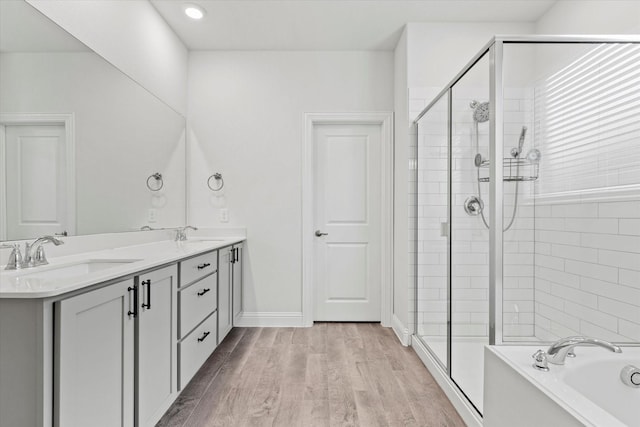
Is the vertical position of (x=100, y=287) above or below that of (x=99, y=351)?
above

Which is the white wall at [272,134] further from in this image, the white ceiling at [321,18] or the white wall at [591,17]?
the white wall at [591,17]

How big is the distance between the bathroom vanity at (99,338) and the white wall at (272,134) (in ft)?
4.20

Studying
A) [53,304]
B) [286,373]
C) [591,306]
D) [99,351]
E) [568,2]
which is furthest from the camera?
[568,2]

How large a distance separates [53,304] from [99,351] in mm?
282

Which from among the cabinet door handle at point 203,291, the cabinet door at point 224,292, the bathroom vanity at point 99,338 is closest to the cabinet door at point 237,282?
the cabinet door at point 224,292

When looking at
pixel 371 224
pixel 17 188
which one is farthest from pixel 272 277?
pixel 17 188

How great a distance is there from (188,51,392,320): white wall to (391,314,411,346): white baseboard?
0.90 m

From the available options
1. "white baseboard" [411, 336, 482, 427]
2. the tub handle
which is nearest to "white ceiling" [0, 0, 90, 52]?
"white baseboard" [411, 336, 482, 427]

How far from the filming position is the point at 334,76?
3.62 metres

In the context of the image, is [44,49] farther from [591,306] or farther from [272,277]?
[591,306]

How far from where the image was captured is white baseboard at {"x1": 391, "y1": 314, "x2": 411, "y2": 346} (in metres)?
3.06

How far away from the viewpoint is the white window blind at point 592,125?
1.83 m

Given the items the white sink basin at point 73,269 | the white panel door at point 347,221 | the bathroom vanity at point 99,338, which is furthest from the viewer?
the white panel door at point 347,221

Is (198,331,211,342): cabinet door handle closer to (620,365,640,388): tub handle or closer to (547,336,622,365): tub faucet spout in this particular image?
(547,336,622,365): tub faucet spout
